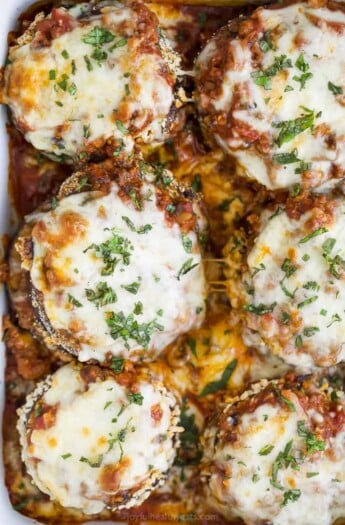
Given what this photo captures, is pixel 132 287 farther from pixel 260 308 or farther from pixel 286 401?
pixel 286 401

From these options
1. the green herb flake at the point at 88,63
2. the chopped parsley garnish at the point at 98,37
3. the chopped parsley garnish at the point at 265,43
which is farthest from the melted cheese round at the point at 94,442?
the chopped parsley garnish at the point at 265,43

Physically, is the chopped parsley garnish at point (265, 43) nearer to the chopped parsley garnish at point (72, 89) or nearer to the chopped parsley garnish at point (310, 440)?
the chopped parsley garnish at point (72, 89)

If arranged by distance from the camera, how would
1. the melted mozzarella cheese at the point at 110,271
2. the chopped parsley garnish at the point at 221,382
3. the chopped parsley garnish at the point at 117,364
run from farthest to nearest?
1. the chopped parsley garnish at the point at 221,382
2. the chopped parsley garnish at the point at 117,364
3. the melted mozzarella cheese at the point at 110,271

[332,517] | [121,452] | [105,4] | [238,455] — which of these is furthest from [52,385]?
[105,4]

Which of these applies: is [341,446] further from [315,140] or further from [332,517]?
[315,140]

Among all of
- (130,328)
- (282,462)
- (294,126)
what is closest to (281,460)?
(282,462)

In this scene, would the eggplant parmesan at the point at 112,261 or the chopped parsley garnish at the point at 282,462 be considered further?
the chopped parsley garnish at the point at 282,462
